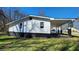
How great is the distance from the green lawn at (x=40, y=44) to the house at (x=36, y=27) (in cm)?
10

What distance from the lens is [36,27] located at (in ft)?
19.4

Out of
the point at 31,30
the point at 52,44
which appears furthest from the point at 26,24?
the point at 52,44

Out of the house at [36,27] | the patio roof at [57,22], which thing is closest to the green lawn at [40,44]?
the house at [36,27]

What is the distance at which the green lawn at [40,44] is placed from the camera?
5.86 meters

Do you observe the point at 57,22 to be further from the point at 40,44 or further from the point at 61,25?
the point at 40,44

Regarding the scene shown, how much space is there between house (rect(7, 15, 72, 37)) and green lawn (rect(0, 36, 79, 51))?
0.32 ft

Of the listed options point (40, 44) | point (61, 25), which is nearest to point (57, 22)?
point (61, 25)

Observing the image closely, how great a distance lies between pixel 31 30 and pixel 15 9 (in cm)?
42

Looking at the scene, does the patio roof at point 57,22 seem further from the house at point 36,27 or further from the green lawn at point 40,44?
the green lawn at point 40,44

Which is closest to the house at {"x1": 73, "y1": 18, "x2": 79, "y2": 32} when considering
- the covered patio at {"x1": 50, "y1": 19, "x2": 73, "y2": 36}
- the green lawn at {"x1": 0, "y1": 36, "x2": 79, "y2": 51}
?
the covered patio at {"x1": 50, "y1": 19, "x2": 73, "y2": 36}

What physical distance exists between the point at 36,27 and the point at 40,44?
11.0 inches
